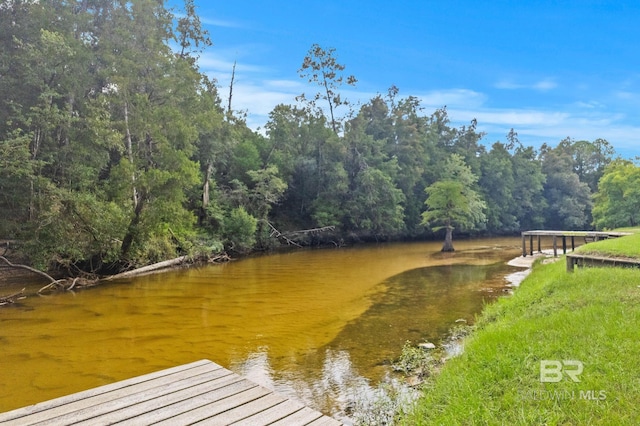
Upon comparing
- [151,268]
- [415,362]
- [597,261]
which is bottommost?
[151,268]

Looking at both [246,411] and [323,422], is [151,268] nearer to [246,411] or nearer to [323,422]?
[246,411]

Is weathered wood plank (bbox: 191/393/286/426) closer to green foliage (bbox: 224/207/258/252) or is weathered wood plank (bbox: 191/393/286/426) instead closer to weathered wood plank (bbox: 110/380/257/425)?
weathered wood plank (bbox: 110/380/257/425)

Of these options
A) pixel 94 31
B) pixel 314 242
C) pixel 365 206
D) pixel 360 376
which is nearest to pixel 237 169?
pixel 314 242

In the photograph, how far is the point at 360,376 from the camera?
6.20 metres

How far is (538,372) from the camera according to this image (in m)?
4.00

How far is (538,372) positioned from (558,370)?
185mm

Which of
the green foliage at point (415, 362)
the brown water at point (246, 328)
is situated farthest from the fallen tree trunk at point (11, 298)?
the green foliage at point (415, 362)

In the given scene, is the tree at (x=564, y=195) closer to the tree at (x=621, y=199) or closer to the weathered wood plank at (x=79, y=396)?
the tree at (x=621, y=199)

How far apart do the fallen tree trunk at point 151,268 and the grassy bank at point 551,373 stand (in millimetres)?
15367

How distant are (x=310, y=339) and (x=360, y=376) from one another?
2273mm

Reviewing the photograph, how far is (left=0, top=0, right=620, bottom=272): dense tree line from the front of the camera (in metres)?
14.8

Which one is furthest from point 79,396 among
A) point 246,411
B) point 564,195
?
point 564,195

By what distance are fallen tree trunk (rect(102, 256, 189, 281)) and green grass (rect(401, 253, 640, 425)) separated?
15325 millimetres

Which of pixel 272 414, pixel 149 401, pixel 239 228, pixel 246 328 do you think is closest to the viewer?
pixel 272 414
